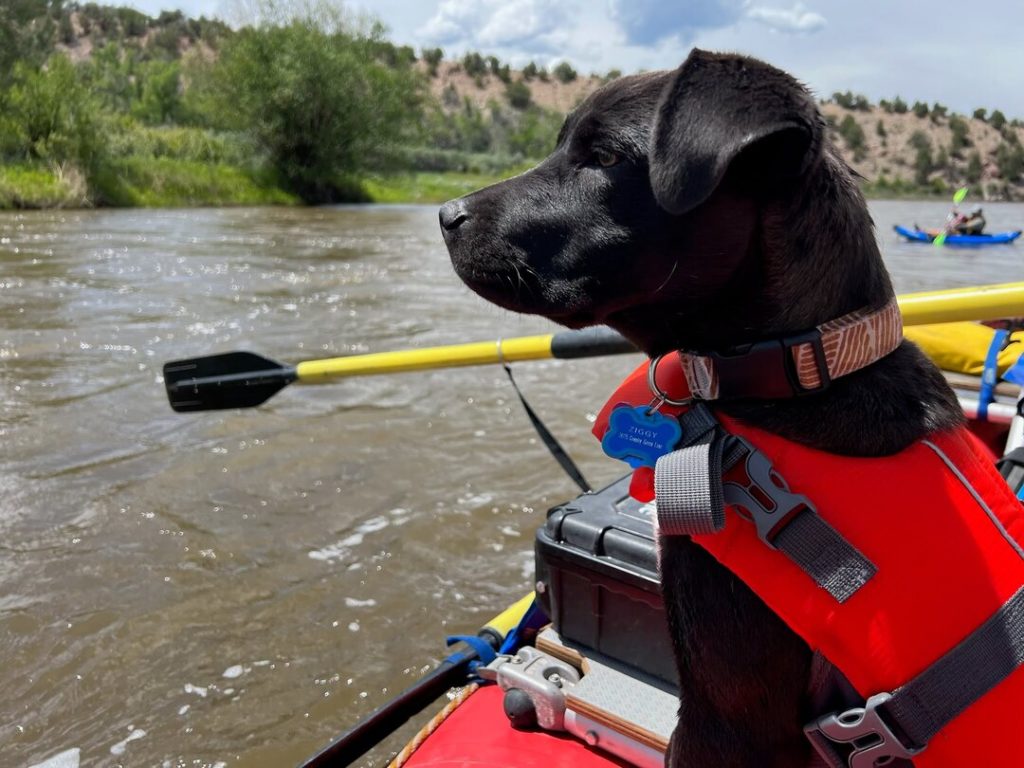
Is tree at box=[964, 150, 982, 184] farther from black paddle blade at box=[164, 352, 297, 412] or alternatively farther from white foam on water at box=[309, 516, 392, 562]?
black paddle blade at box=[164, 352, 297, 412]

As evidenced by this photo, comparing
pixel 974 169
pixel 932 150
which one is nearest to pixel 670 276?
pixel 974 169

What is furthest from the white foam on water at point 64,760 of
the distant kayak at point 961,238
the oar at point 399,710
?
the distant kayak at point 961,238

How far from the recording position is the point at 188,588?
4016 mm

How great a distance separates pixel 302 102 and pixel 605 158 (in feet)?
119

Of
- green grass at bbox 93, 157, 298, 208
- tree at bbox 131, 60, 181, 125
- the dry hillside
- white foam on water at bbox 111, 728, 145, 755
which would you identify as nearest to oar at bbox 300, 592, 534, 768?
white foam on water at bbox 111, 728, 145, 755

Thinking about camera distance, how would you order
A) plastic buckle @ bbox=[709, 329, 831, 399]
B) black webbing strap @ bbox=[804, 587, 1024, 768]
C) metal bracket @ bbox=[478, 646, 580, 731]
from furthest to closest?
1. metal bracket @ bbox=[478, 646, 580, 731]
2. plastic buckle @ bbox=[709, 329, 831, 399]
3. black webbing strap @ bbox=[804, 587, 1024, 768]

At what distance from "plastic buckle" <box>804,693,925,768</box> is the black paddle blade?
135 inches

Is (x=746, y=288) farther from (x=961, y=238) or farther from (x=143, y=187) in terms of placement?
(x=143, y=187)

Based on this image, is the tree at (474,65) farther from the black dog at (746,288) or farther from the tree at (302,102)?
the black dog at (746,288)

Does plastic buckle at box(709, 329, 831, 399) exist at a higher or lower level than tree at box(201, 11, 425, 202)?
lower

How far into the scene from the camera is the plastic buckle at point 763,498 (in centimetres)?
147

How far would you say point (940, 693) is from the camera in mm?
1398

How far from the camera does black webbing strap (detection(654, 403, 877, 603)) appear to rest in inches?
56.6

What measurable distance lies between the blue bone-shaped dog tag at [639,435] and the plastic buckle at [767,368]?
141mm
